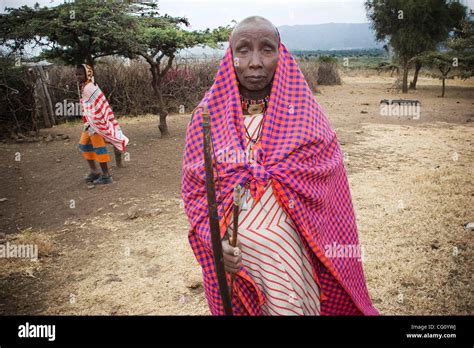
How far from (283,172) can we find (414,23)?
22.9 m

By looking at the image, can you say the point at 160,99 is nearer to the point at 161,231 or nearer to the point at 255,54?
the point at 161,231

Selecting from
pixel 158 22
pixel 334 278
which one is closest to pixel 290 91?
pixel 334 278

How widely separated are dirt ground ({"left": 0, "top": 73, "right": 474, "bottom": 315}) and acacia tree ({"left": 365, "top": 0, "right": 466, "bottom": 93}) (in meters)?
14.2

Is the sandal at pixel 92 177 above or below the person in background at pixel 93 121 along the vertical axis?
below

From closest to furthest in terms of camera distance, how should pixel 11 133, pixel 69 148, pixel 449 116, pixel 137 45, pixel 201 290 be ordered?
pixel 201 290
pixel 137 45
pixel 69 148
pixel 11 133
pixel 449 116

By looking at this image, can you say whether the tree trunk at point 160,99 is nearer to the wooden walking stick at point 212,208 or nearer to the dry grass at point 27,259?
the dry grass at point 27,259

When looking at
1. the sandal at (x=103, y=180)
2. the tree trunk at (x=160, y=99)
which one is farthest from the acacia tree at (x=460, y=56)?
the sandal at (x=103, y=180)

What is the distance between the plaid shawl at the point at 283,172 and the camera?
1684 mm

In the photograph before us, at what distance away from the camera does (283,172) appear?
166cm

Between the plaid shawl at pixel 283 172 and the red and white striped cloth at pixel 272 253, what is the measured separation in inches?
1.9

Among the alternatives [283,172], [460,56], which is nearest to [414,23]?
[460,56]
